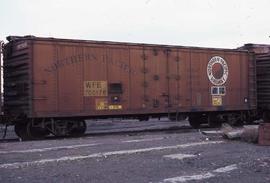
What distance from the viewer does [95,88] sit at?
16844 mm

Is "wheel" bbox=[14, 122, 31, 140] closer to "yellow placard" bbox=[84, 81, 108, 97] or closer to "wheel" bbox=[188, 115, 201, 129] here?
"yellow placard" bbox=[84, 81, 108, 97]

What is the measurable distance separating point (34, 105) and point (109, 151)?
4.99 meters

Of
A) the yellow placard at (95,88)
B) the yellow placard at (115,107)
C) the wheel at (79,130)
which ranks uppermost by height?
the yellow placard at (95,88)

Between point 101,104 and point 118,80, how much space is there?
1091mm

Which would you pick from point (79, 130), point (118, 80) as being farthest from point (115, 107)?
point (79, 130)

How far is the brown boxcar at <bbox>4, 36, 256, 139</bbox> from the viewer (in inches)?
623

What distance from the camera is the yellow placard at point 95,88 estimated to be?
16.7m

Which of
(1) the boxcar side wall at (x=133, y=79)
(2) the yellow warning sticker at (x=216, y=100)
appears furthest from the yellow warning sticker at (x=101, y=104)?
(2) the yellow warning sticker at (x=216, y=100)

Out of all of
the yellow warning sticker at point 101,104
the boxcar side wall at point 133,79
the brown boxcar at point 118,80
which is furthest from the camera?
the yellow warning sticker at point 101,104

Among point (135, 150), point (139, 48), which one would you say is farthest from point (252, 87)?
point (135, 150)

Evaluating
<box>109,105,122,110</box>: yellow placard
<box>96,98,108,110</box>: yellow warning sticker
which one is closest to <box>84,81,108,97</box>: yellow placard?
<box>96,98,108,110</box>: yellow warning sticker

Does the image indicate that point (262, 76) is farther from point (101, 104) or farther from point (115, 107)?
point (101, 104)

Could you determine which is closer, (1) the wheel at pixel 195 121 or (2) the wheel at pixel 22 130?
(2) the wheel at pixel 22 130

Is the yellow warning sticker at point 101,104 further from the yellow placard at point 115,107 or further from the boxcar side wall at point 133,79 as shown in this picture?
the yellow placard at point 115,107
